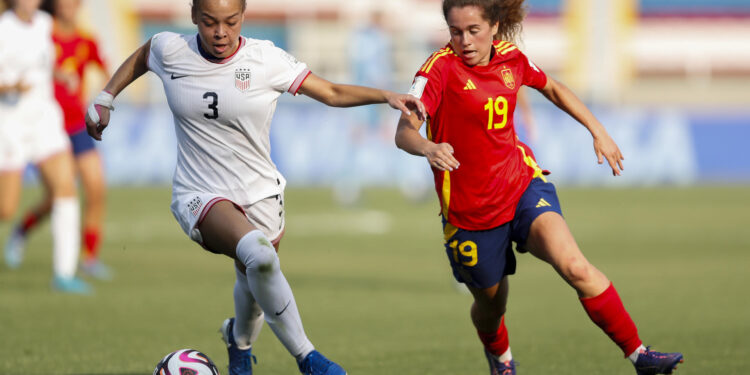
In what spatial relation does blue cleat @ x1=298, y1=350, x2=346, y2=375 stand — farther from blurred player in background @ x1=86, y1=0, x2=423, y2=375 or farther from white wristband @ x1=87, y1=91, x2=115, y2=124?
white wristband @ x1=87, y1=91, x2=115, y2=124

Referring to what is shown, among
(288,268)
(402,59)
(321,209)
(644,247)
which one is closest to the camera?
(288,268)

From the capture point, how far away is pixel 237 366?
6320mm

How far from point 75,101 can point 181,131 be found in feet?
17.6

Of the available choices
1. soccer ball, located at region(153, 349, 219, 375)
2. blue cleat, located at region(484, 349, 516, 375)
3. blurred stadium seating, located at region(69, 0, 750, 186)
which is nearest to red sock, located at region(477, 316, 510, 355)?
blue cleat, located at region(484, 349, 516, 375)

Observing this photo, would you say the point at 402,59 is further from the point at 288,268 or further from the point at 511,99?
the point at 511,99

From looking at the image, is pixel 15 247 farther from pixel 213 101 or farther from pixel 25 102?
pixel 213 101

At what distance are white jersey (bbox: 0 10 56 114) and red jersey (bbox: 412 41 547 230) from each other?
5330mm

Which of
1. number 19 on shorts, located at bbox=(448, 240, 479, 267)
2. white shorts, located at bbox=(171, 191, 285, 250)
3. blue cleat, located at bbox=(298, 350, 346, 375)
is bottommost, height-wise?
blue cleat, located at bbox=(298, 350, 346, 375)

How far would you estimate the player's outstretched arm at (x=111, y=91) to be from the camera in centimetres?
581

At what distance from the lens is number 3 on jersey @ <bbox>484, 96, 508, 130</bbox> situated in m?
5.76

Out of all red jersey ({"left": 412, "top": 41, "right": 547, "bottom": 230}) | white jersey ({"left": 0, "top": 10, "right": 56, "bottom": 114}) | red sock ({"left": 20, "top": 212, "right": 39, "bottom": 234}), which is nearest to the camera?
red jersey ({"left": 412, "top": 41, "right": 547, "bottom": 230})

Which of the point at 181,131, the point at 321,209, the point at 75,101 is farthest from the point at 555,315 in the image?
the point at 321,209

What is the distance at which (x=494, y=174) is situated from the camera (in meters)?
5.83

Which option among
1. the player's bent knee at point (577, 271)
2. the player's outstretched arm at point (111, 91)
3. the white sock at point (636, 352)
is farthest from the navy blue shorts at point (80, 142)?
the white sock at point (636, 352)
